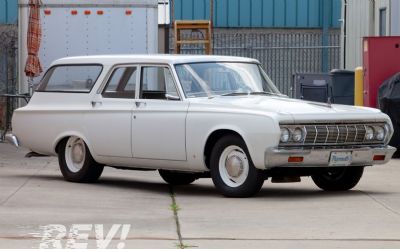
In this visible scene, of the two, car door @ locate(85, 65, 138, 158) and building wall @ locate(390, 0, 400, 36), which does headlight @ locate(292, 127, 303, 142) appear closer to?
car door @ locate(85, 65, 138, 158)

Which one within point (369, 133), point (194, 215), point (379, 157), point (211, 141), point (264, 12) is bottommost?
point (194, 215)

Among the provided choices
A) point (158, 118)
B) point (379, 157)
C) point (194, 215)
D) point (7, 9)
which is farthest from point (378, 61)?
point (7, 9)

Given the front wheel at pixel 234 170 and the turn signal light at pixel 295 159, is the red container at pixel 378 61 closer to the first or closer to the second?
the front wheel at pixel 234 170

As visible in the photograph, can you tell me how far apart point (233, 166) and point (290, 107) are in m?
0.91

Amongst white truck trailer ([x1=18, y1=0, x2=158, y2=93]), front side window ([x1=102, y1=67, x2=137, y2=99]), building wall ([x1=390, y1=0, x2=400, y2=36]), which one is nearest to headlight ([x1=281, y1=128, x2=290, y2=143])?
front side window ([x1=102, y1=67, x2=137, y2=99])

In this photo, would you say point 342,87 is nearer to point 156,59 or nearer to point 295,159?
point 156,59

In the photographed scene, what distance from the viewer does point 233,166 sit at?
1162cm

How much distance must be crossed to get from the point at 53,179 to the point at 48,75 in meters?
1.43

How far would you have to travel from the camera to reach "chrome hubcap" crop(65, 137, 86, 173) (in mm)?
13555

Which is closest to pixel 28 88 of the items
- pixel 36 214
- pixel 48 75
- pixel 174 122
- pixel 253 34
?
pixel 48 75

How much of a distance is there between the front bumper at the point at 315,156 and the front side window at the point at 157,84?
173cm

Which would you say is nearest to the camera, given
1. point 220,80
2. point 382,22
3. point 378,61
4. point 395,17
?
point 220,80

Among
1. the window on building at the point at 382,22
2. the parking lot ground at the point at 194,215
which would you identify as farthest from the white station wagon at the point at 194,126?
the window on building at the point at 382,22

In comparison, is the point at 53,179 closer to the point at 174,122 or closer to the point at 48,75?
the point at 48,75
